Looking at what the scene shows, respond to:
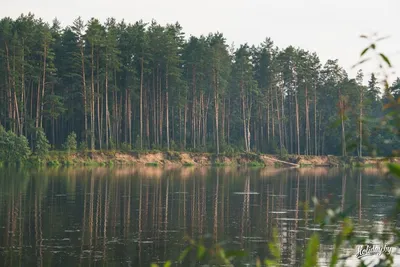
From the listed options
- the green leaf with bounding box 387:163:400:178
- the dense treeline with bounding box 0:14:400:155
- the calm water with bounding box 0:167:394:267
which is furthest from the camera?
the dense treeline with bounding box 0:14:400:155

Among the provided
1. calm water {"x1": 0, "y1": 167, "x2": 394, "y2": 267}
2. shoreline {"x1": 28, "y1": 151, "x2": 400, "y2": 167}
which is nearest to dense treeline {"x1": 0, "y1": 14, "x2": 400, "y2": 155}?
shoreline {"x1": 28, "y1": 151, "x2": 400, "y2": 167}

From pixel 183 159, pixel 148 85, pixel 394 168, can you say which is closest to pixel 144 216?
pixel 394 168

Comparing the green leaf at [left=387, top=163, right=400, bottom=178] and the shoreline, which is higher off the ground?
the shoreline

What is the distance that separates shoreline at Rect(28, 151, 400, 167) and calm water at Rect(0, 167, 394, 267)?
19.1 meters

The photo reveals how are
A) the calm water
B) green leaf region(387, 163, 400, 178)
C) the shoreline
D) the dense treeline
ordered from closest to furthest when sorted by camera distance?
1. green leaf region(387, 163, 400, 178)
2. the calm water
3. the shoreline
4. the dense treeline

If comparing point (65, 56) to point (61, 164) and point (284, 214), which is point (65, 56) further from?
point (284, 214)

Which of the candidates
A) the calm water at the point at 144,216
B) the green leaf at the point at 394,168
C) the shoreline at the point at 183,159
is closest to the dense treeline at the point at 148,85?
the shoreline at the point at 183,159

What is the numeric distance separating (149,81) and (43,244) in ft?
227

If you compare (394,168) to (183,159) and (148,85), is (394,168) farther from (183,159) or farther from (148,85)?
(148,85)

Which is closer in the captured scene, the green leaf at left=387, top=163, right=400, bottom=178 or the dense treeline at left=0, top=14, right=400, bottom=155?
the green leaf at left=387, top=163, right=400, bottom=178

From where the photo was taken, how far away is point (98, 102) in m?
79.1

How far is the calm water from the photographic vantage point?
20545mm

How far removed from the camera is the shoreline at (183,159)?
71.8 meters

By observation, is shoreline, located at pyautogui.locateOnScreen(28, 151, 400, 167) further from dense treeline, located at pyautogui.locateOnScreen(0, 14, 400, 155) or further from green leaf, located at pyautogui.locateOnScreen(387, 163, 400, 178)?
green leaf, located at pyautogui.locateOnScreen(387, 163, 400, 178)
